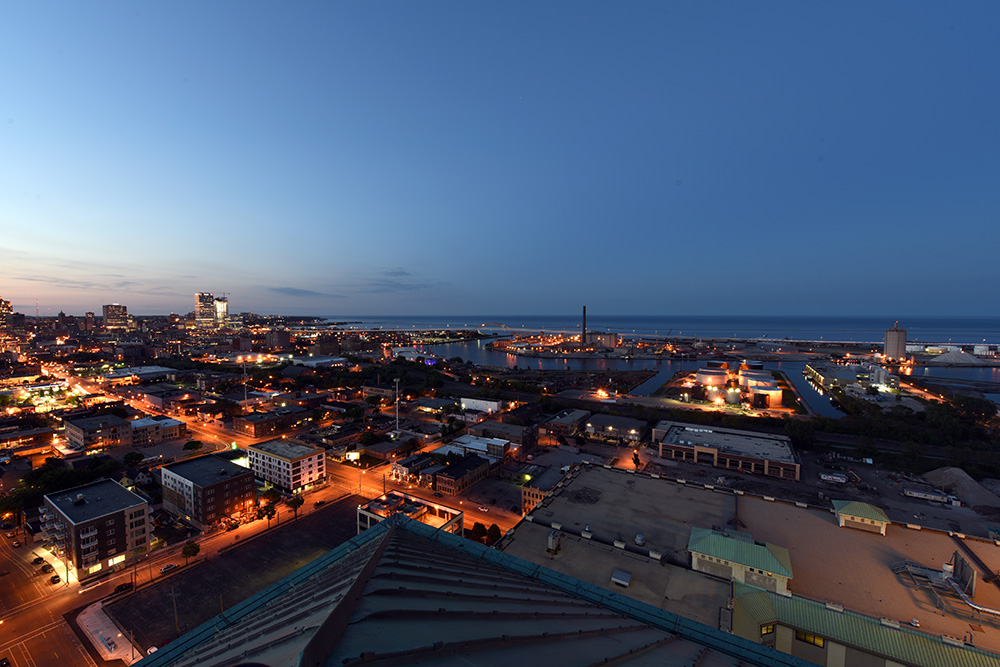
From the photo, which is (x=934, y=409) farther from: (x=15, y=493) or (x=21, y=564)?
(x=15, y=493)

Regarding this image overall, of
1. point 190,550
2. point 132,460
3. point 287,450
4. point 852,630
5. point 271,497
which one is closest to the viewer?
point 852,630

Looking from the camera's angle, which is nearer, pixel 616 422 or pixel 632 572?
pixel 632 572

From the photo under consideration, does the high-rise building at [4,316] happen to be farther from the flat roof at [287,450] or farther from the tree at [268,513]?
the tree at [268,513]

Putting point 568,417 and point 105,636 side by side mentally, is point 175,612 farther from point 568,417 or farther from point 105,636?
point 568,417

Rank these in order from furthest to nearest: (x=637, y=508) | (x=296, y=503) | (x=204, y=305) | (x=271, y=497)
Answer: (x=204, y=305) < (x=271, y=497) < (x=296, y=503) < (x=637, y=508)

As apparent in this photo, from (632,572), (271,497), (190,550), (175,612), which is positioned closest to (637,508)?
(632,572)

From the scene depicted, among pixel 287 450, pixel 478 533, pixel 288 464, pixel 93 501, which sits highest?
pixel 93 501

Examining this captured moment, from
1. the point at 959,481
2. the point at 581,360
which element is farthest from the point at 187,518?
the point at 581,360
